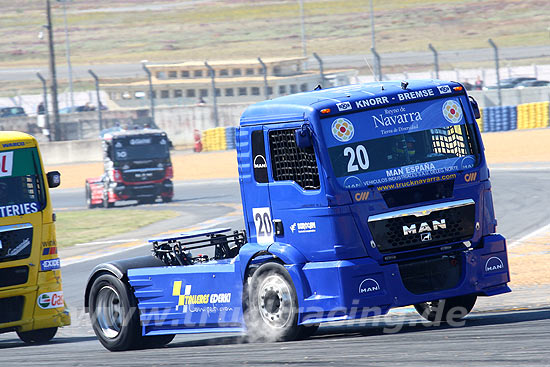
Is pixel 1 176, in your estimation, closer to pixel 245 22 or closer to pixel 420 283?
pixel 420 283

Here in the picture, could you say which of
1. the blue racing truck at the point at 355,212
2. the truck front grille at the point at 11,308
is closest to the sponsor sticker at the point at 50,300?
the truck front grille at the point at 11,308

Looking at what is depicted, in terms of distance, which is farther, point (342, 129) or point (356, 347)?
point (342, 129)

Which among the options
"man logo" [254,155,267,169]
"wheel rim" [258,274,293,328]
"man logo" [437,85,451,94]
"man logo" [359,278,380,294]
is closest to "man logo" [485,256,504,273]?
"man logo" [359,278,380,294]

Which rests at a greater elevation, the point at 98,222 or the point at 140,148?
the point at 140,148

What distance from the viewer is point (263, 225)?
1045cm

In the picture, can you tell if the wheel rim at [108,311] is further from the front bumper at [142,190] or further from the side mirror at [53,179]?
the front bumper at [142,190]

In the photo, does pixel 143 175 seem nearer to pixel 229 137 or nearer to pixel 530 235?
pixel 229 137

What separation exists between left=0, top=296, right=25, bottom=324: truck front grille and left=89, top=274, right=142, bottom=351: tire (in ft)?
4.60

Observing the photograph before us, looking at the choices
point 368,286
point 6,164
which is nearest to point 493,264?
point 368,286

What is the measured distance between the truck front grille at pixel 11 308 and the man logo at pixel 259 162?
4.20 metres

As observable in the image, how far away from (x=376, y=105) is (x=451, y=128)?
2.82ft

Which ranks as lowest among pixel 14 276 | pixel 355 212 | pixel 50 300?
pixel 50 300

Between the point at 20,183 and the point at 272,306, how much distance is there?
4.48 meters

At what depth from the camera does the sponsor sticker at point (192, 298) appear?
10727 mm
